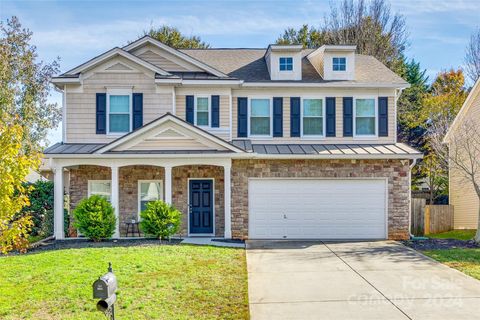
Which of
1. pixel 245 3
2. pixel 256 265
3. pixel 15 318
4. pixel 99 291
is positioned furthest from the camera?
pixel 245 3

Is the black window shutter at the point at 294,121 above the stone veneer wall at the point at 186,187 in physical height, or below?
above

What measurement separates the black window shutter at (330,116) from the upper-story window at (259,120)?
2.12m

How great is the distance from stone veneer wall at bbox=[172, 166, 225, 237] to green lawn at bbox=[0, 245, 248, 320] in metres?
4.34

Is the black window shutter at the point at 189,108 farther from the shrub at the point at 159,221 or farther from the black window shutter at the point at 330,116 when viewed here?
the black window shutter at the point at 330,116

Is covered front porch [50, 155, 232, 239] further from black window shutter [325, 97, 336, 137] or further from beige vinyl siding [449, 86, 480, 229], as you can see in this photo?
beige vinyl siding [449, 86, 480, 229]

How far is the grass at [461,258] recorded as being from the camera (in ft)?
36.3

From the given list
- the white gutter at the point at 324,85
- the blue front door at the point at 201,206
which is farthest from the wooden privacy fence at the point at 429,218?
the blue front door at the point at 201,206

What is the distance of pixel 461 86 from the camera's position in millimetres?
31891

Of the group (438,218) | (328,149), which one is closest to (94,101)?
(328,149)

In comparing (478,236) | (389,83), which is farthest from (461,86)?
(478,236)

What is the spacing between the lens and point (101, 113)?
17.4 metres

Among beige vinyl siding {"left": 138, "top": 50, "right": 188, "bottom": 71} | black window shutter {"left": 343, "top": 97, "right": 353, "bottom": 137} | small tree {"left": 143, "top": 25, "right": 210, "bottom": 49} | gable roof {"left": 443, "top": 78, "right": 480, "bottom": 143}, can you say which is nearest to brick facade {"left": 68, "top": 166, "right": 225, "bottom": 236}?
beige vinyl siding {"left": 138, "top": 50, "right": 188, "bottom": 71}

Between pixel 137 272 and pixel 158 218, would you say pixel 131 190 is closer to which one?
pixel 158 218

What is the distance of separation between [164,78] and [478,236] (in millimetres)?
11457
